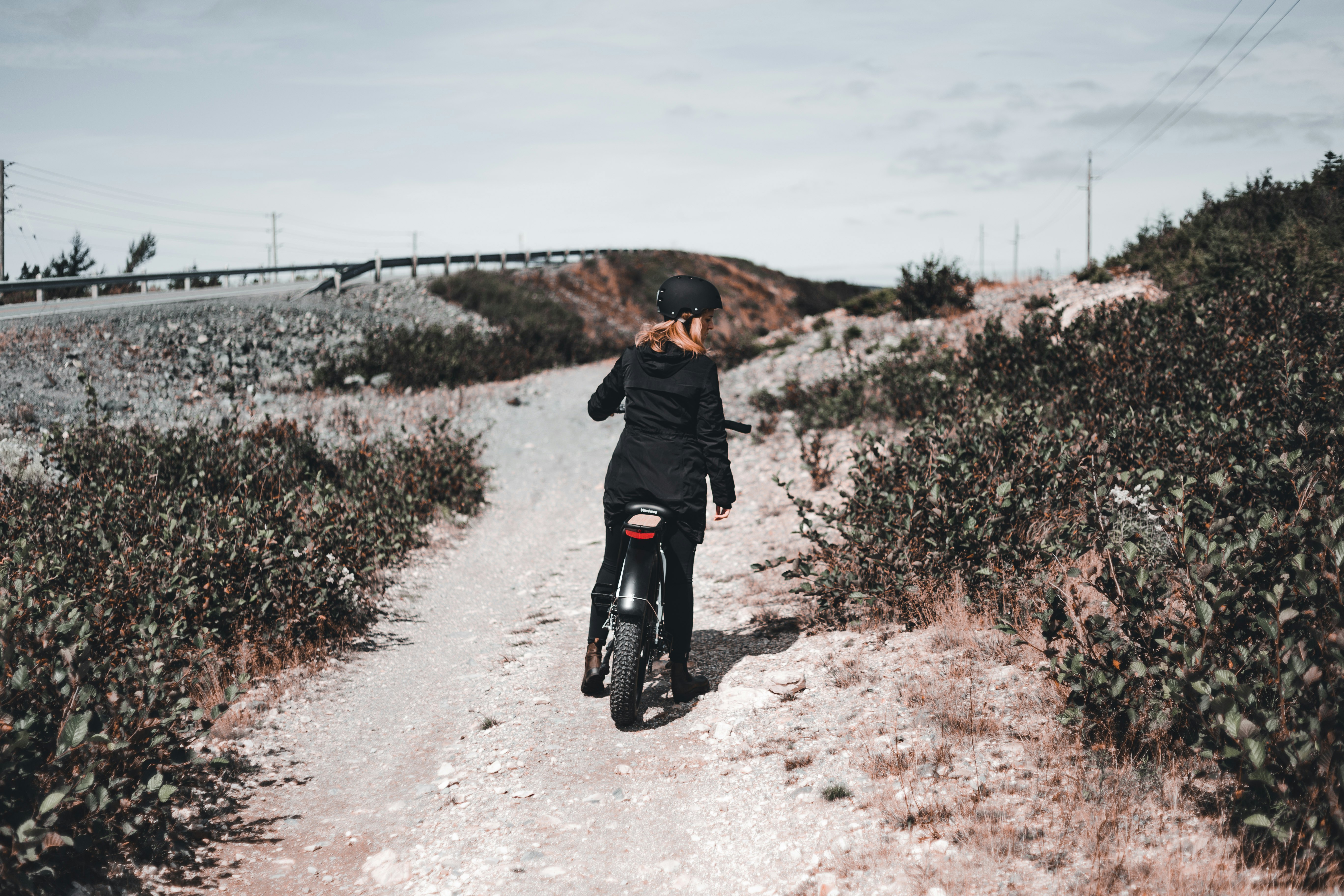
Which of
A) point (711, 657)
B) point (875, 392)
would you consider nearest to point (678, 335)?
point (711, 657)

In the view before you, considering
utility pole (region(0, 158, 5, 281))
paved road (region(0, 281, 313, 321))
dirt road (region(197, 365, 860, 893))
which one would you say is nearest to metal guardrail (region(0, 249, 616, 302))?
paved road (region(0, 281, 313, 321))

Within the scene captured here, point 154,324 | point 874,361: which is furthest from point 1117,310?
point 154,324

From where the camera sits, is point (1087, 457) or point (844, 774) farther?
point (1087, 457)

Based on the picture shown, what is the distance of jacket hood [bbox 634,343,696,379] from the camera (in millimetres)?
4938

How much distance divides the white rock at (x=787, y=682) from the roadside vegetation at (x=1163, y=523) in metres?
0.84

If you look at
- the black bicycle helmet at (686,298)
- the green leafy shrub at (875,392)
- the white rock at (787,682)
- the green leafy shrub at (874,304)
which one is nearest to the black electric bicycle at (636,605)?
the black bicycle helmet at (686,298)

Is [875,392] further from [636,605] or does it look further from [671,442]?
[636,605]

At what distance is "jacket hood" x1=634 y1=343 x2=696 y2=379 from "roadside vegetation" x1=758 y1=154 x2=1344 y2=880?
203cm

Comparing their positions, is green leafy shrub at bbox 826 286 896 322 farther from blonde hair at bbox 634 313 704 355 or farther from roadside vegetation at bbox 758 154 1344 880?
blonde hair at bbox 634 313 704 355

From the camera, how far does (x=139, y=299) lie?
2056 cm

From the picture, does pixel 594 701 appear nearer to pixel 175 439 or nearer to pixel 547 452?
pixel 175 439

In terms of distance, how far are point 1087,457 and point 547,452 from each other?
33.0ft

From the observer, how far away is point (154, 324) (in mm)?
16891

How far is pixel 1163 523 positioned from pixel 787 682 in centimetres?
233
